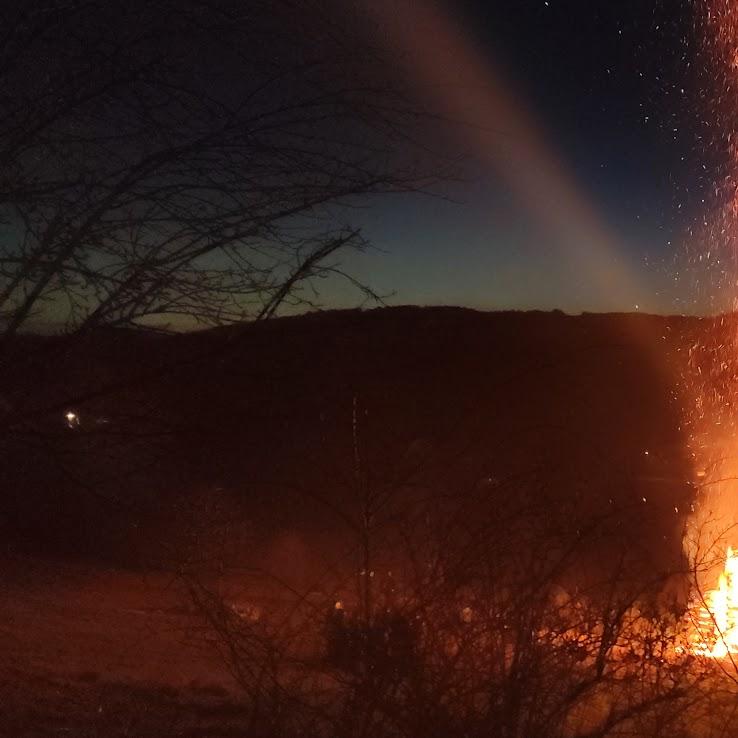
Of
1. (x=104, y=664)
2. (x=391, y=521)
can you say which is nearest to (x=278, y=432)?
(x=391, y=521)

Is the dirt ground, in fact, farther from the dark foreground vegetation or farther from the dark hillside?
the dark hillside

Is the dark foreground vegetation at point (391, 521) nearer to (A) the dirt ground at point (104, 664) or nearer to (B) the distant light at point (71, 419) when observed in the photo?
(B) the distant light at point (71, 419)

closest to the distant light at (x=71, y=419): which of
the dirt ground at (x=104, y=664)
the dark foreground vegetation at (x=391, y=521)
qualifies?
the dark foreground vegetation at (x=391, y=521)

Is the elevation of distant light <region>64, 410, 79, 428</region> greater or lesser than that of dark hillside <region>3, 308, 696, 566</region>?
lesser

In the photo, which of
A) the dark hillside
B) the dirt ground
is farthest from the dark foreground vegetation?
the dirt ground

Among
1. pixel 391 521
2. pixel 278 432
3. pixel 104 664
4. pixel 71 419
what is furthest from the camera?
pixel 104 664

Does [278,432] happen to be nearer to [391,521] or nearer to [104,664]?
[391,521]

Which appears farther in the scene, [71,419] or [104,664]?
[104,664]

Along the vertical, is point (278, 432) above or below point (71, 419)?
above

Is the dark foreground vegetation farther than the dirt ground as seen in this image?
No

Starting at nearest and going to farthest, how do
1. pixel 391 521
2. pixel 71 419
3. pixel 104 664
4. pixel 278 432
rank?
pixel 71 419 < pixel 278 432 < pixel 391 521 < pixel 104 664

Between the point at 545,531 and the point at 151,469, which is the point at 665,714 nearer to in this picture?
the point at 545,531

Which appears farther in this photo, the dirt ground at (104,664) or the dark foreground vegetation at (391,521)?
the dirt ground at (104,664)

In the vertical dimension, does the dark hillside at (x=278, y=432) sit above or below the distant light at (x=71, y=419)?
above
